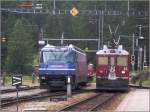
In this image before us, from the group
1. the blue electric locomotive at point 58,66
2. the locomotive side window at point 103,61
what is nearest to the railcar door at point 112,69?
the locomotive side window at point 103,61

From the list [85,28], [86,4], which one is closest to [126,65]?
[86,4]

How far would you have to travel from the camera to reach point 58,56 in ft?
130

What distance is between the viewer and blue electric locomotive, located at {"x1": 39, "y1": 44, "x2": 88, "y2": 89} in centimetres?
3869

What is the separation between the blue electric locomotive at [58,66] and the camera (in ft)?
127

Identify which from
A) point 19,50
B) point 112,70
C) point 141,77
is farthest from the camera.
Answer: point 19,50

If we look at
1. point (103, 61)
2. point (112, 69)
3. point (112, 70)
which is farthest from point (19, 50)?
point (112, 70)

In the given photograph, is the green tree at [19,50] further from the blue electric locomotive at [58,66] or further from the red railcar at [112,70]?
the blue electric locomotive at [58,66]

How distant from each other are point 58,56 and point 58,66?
82 centimetres

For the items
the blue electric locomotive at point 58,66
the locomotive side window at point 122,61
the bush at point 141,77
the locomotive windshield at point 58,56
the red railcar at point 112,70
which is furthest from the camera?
the bush at point 141,77

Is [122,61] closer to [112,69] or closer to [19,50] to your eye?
[112,69]

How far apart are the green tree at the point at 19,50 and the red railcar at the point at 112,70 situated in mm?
→ 43544

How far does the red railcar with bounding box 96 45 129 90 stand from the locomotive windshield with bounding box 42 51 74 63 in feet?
9.49

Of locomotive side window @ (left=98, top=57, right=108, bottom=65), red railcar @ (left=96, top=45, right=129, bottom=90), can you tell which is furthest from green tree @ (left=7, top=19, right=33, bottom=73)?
red railcar @ (left=96, top=45, right=129, bottom=90)

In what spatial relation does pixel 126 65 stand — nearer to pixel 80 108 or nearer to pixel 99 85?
pixel 99 85
